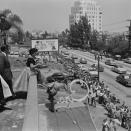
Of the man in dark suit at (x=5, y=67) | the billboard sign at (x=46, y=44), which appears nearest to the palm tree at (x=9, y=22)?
the billboard sign at (x=46, y=44)

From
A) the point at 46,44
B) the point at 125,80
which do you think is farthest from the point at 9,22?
the point at 125,80

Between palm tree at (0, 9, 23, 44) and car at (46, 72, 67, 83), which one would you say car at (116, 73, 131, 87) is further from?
car at (46, 72, 67, 83)

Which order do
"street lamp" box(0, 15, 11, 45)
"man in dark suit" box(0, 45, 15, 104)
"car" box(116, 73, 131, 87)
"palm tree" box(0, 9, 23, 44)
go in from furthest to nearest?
"palm tree" box(0, 9, 23, 44) → "street lamp" box(0, 15, 11, 45) → "car" box(116, 73, 131, 87) → "man in dark suit" box(0, 45, 15, 104)

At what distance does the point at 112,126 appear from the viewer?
8.86 m

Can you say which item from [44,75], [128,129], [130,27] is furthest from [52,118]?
[130,27]

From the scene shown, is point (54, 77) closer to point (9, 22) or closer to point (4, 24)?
point (4, 24)

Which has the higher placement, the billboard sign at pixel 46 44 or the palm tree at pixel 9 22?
the palm tree at pixel 9 22

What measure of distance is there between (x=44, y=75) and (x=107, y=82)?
23881mm

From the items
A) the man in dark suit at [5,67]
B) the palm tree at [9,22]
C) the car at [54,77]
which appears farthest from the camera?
the palm tree at [9,22]

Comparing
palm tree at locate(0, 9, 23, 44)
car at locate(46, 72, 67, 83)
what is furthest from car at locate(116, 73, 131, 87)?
car at locate(46, 72, 67, 83)

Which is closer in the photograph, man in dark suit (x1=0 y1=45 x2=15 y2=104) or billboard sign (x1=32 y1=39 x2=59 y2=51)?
man in dark suit (x1=0 y1=45 x2=15 y2=104)

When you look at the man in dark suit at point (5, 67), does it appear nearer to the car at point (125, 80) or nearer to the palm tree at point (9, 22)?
the car at point (125, 80)

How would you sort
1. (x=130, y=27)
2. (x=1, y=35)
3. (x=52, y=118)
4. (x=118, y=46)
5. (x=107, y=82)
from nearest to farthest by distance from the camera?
(x=52, y=118)
(x=107, y=82)
(x=1, y=35)
(x=130, y=27)
(x=118, y=46)

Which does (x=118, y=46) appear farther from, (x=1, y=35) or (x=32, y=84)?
(x=32, y=84)
